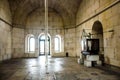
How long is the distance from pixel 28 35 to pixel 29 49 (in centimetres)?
152

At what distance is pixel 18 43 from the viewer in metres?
14.0

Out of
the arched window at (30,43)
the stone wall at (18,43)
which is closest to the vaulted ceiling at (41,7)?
the stone wall at (18,43)

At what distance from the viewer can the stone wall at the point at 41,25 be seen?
15375mm

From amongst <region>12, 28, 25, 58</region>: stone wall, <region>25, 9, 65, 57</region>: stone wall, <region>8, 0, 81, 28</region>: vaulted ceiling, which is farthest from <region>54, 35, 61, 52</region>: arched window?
<region>12, 28, 25, 58</region>: stone wall

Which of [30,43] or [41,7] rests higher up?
[41,7]

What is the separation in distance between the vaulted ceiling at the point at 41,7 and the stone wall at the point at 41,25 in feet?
1.70

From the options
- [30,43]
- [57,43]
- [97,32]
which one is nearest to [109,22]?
[97,32]

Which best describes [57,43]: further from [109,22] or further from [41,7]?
[109,22]

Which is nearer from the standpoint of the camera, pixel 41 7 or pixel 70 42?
pixel 70 42

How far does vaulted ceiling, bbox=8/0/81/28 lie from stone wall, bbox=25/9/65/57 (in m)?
0.52

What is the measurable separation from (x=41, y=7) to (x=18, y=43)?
442cm

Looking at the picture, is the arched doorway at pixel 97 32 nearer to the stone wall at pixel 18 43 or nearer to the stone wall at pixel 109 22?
the stone wall at pixel 109 22

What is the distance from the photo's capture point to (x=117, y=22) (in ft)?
22.3

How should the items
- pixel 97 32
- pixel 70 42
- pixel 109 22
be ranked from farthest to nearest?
1. pixel 70 42
2. pixel 97 32
3. pixel 109 22
